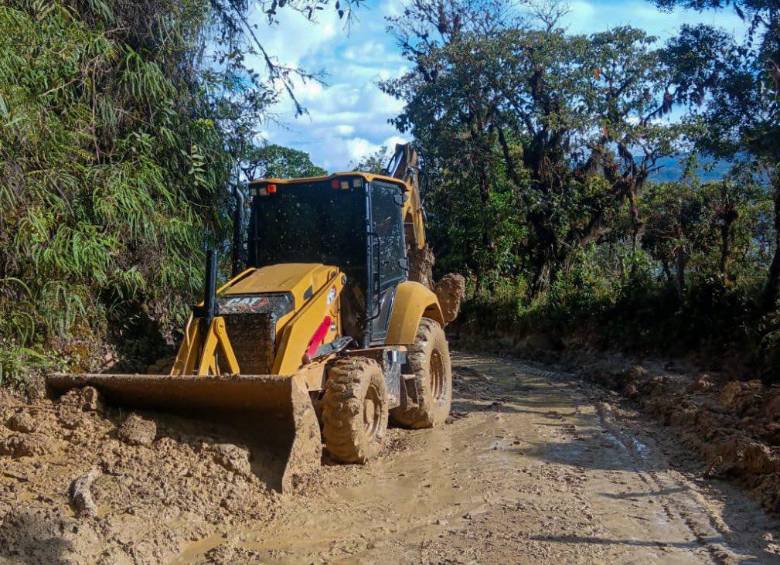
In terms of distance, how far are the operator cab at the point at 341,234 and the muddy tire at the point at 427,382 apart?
1.60 ft

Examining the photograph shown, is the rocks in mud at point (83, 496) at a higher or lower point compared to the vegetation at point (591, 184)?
lower

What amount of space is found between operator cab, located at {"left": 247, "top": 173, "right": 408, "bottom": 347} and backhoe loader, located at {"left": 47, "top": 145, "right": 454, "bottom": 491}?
0.01 meters

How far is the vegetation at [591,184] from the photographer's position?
11.6 m

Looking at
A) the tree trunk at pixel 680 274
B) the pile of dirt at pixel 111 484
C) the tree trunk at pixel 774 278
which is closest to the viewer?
the pile of dirt at pixel 111 484

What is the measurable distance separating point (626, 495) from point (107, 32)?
6.60 meters

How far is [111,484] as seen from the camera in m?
4.58

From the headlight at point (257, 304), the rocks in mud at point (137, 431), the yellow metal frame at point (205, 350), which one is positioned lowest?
the rocks in mud at point (137, 431)

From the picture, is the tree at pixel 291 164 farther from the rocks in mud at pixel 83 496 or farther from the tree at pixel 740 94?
the rocks in mud at pixel 83 496

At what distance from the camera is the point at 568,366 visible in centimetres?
1379

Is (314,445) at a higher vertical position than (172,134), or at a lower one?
lower

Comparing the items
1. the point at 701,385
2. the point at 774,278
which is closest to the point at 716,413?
the point at 701,385

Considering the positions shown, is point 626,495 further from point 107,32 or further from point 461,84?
point 461,84

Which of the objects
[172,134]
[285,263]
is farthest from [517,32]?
[285,263]

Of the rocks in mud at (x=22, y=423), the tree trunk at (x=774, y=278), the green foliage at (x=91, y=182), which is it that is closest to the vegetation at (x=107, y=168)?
the green foliage at (x=91, y=182)
